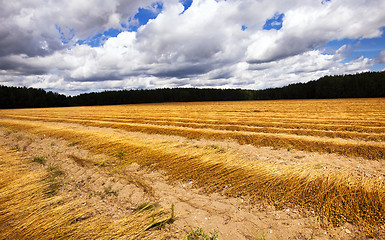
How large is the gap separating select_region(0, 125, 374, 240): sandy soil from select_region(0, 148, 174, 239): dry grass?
0.33m

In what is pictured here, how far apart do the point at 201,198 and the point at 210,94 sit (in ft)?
368

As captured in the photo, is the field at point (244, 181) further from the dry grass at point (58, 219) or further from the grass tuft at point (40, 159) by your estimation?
the grass tuft at point (40, 159)

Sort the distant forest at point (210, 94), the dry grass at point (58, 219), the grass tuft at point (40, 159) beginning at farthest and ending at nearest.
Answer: the distant forest at point (210, 94), the grass tuft at point (40, 159), the dry grass at point (58, 219)

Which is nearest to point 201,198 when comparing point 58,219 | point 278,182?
point 278,182

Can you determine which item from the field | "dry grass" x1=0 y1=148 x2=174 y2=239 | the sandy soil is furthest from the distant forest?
"dry grass" x1=0 y1=148 x2=174 y2=239

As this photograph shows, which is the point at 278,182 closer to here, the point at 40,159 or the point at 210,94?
the point at 40,159

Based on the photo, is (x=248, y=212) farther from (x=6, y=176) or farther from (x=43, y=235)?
(x=6, y=176)

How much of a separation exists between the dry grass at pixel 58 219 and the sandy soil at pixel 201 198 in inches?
13.2

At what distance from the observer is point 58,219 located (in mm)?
4371

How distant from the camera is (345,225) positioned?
156 inches

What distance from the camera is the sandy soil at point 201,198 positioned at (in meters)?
3.96

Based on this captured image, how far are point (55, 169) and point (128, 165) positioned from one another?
3.04 m

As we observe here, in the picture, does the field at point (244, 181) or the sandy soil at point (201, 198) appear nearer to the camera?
the sandy soil at point (201, 198)

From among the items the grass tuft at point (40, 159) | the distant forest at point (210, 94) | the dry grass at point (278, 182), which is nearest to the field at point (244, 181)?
the dry grass at point (278, 182)
